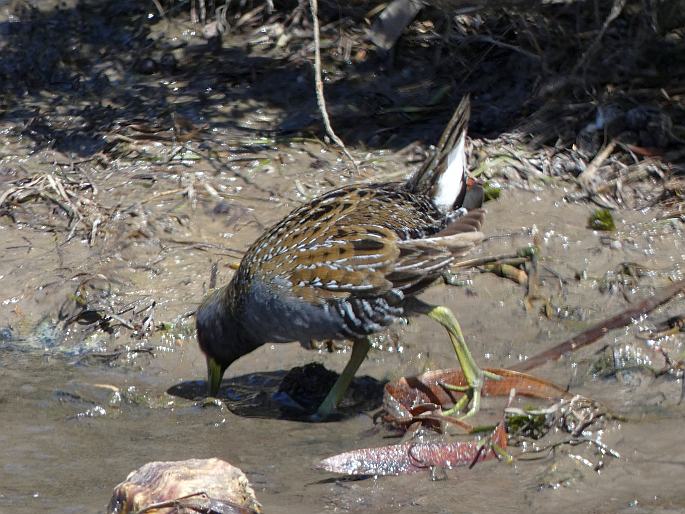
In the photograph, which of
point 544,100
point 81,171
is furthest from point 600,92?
point 81,171

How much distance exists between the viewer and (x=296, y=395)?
21.3ft

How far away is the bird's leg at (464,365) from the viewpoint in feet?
19.5

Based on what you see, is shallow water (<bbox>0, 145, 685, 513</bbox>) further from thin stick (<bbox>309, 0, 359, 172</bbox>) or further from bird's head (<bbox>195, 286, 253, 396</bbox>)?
thin stick (<bbox>309, 0, 359, 172</bbox>)

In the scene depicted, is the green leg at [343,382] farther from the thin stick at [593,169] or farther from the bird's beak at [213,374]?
the thin stick at [593,169]

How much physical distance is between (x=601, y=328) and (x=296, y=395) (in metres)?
1.68

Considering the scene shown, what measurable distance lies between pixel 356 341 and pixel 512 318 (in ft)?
3.27

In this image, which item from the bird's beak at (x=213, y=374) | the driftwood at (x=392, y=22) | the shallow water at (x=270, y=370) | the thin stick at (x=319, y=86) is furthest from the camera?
the driftwood at (x=392, y=22)

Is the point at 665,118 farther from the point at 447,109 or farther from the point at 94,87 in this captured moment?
the point at 94,87

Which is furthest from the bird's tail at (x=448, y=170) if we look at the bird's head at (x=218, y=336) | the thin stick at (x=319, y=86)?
the bird's head at (x=218, y=336)

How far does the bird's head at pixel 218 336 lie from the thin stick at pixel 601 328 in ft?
4.86

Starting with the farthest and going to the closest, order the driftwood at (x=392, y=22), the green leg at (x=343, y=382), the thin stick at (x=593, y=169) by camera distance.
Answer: the driftwood at (x=392, y=22) → the thin stick at (x=593, y=169) → the green leg at (x=343, y=382)

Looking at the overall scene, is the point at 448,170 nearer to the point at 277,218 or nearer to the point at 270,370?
the point at 270,370

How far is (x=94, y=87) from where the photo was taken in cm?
943

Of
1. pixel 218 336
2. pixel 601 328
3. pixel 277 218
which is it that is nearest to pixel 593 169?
pixel 601 328
